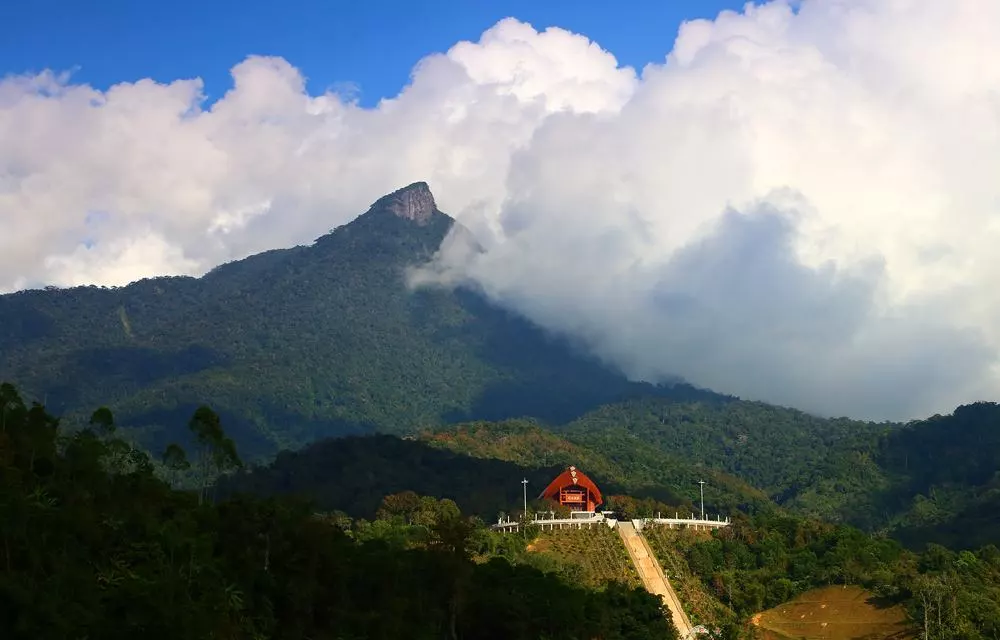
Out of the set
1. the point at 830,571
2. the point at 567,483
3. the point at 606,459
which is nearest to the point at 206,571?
the point at 830,571

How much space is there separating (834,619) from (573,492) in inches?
980

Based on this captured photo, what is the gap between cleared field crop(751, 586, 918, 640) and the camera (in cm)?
6200

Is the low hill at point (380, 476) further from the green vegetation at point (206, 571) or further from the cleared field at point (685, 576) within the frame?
the green vegetation at point (206, 571)

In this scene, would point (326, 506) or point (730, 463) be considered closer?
point (326, 506)

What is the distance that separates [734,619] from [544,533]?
A: 46.7ft

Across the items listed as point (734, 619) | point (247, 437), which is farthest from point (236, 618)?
point (247, 437)

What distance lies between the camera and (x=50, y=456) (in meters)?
39.6

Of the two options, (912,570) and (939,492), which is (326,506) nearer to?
(912,570)

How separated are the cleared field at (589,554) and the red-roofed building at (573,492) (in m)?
8.79

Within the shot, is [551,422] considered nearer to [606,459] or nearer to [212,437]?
[606,459]

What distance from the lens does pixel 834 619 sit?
64312 millimetres

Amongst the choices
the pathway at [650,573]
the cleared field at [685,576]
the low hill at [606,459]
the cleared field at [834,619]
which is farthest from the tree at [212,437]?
the low hill at [606,459]

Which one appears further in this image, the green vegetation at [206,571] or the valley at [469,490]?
the valley at [469,490]

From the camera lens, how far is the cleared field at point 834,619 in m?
62.0
